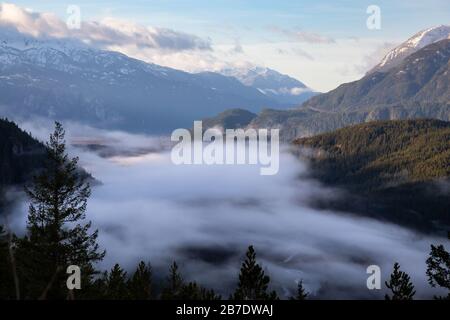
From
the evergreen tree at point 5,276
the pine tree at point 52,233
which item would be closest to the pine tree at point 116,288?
the pine tree at point 52,233

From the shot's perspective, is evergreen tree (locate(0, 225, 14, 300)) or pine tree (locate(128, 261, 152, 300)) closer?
evergreen tree (locate(0, 225, 14, 300))

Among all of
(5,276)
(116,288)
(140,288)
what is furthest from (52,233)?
(116,288)

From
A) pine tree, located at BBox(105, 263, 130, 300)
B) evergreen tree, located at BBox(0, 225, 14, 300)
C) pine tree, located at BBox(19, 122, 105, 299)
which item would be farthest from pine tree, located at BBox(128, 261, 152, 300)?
evergreen tree, located at BBox(0, 225, 14, 300)

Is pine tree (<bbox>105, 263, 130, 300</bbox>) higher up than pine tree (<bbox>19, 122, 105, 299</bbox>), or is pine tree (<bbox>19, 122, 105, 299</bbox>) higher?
pine tree (<bbox>19, 122, 105, 299</bbox>)

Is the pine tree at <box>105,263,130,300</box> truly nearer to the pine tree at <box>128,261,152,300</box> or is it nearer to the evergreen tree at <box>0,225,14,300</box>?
the pine tree at <box>128,261,152,300</box>

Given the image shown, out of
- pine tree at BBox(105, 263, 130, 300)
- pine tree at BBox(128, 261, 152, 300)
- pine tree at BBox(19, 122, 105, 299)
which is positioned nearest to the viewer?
pine tree at BBox(19, 122, 105, 299)

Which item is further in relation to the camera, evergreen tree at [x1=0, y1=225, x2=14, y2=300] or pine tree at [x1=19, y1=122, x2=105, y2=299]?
evergreen tree at [x1=0, y1=225, x2=14, y2=300]

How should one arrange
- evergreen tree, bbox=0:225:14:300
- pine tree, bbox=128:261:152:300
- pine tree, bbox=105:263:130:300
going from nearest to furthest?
evergreen tree, bbox=0:225:14:300 < pine tree, bbox=128:261:152:300 < pine tree, bbox=105:263:130:300

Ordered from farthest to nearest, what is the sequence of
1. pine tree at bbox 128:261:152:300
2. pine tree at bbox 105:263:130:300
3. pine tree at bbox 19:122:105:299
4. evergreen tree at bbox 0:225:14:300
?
pine tree at bbox 105:263:130:300
pine tree at bbox 128:261:152:300
evergreen tree at bbox 0:225:14:300
pine tree at bbox 19:122:105:299

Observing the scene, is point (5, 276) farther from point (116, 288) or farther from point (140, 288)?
point (116, 288)

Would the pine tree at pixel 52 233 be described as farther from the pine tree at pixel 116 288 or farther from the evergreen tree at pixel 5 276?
the pine tree at pixel 116 288

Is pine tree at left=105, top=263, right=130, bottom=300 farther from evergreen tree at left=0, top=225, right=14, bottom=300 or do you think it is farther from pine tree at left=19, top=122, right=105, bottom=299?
evergreen tree at left=0, top=225, right=14, bottom=300
